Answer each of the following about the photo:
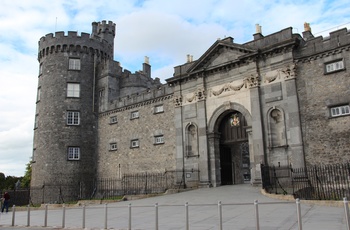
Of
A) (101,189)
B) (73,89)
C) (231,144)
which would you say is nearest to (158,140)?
(231,144)

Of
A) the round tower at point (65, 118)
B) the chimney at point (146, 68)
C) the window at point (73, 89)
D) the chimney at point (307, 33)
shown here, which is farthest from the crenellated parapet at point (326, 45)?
the window at point (73, 89)

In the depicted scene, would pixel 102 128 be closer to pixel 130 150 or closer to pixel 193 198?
pixel 130 150

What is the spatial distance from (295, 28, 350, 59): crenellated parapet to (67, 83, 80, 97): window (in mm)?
20340

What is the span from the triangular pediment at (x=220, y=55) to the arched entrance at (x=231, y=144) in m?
3.77

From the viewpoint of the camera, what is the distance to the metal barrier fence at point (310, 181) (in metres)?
17.0

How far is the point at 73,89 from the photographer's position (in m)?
31.8

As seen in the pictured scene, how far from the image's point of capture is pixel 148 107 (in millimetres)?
28844

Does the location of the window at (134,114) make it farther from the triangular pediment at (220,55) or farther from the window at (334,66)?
the window at (334,66)

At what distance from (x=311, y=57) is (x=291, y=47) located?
132 cm

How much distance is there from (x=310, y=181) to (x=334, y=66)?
6709 millimetres

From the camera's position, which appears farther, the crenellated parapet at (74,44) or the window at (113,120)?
the crenellated parapet at (74,44)

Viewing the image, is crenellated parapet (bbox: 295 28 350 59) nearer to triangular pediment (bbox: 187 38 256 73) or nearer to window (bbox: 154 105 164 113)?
triangular pediment (bbox: 187 38 256 73)

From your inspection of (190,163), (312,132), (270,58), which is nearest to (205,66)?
(270,58)

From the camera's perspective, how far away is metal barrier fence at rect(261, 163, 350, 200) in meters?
17.0
